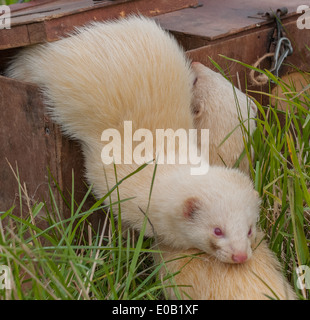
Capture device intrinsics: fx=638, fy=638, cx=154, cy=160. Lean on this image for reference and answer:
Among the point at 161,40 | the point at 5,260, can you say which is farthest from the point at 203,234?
the point at 161,40

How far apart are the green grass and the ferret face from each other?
0.17 meters

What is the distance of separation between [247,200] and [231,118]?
0.72 m

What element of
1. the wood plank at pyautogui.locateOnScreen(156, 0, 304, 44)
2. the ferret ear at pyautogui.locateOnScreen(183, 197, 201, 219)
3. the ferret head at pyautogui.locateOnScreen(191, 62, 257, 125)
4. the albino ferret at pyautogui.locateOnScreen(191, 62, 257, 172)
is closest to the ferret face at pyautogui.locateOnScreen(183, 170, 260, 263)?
the ferret ear at pyautogui.locateOnScreen(183, 197, 201, 219)

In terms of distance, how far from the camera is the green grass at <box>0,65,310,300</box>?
2229 millimetres

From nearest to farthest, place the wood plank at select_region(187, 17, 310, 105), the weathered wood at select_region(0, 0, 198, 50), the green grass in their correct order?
the green grass < the weathered wood at select_region(0, 0, 198, 50) < the wood plank at select_region(187, 17, 310, 105)

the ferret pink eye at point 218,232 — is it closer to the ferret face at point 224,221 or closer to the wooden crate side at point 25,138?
the ferret face at point 224,221

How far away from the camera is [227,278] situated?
2.39 meters

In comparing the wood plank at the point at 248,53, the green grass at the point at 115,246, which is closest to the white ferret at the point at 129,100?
the green grass at the point at 115,246

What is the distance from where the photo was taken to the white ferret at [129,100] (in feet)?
8.29

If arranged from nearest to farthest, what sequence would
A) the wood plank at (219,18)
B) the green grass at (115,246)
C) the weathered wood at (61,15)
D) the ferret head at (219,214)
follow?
the green grass at (115,246) → the ferret head at (219,214) → the weathered wood at (61,15) → the wood plank at (219,18)

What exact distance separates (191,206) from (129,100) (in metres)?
0.62

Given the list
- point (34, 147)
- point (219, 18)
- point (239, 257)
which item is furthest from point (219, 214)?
point (219, 18)

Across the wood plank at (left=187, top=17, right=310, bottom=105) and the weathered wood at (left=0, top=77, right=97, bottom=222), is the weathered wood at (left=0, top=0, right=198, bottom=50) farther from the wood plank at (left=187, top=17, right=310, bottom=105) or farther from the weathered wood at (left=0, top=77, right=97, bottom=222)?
the wood plank at (left=187, top=17, right=310, bottom=105)
